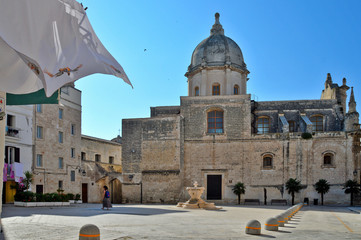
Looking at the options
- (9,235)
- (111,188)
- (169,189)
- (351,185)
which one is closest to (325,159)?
(351,185)

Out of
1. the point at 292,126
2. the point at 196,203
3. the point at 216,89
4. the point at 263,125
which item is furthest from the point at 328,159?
the point at 196,203

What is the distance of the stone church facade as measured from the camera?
33.9 meters

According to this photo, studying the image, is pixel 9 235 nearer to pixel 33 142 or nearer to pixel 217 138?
pixel 33 142

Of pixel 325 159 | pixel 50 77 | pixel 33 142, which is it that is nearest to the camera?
pixel 50 77

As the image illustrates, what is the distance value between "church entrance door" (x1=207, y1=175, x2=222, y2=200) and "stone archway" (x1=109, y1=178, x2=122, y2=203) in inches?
385

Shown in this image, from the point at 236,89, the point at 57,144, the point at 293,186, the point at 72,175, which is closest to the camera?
the point at 57,144

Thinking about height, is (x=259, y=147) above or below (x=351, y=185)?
above

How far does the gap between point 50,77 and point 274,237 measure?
7.60 meters

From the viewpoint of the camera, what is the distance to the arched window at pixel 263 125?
37.2m

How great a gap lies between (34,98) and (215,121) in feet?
97.6

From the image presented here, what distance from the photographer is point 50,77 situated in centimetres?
487

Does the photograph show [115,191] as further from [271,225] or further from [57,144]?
[271,225]

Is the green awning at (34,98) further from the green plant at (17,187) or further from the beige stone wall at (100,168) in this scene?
the beige stone wall at (100,168)

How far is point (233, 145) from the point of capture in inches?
1384
